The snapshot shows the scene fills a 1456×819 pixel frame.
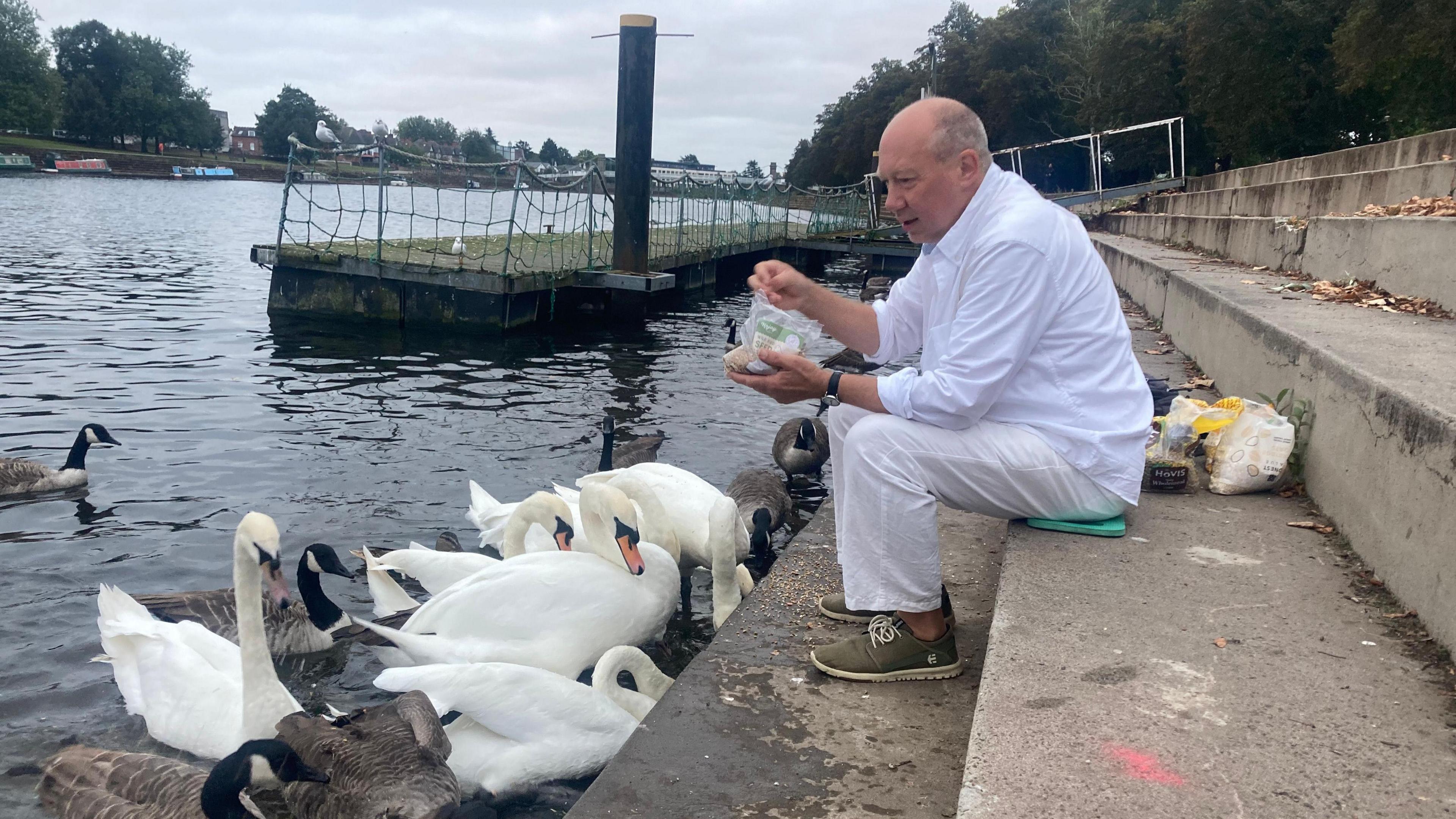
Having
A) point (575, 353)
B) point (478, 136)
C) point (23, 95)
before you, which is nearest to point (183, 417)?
point (575, 353)

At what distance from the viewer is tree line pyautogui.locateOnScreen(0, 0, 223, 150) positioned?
81.9m

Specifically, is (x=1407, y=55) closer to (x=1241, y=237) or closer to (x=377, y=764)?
(x=1241, y=237)

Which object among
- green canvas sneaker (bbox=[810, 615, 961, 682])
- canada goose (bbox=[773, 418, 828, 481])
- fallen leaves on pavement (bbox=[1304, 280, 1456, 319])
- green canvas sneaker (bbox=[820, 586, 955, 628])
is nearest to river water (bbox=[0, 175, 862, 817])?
canada goose (bbox=[773, 418, 828, 481])

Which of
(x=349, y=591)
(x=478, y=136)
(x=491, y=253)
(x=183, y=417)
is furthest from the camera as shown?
(x=478, y=136)

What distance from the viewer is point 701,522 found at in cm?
625

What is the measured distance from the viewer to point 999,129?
57.6 metres

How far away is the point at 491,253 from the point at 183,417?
9.75 m

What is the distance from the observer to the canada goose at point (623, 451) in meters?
8.80

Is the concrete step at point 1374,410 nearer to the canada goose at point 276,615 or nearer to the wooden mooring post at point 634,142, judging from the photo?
the canada goose at point 276,615

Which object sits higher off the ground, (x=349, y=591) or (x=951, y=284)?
(x=951, y=284)

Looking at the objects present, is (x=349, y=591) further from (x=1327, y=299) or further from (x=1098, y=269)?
(x=1327, y=299)

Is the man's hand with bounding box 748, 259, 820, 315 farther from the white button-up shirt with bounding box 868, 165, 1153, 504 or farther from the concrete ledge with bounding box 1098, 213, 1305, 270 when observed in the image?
the concrete ledge with bounding box 1098, 213, 1305, 270

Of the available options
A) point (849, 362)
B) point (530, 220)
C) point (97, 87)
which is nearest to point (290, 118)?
point (97, 87)

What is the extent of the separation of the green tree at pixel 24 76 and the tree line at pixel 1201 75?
6585 cm
